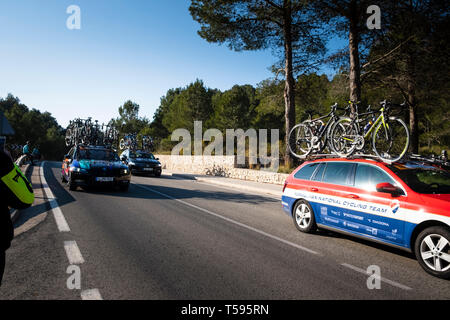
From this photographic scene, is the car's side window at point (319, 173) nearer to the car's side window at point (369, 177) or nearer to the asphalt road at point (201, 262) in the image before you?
the car's side window at point (369, 177)

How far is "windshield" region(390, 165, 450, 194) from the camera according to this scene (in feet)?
15.1

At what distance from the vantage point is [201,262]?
4.36 meters

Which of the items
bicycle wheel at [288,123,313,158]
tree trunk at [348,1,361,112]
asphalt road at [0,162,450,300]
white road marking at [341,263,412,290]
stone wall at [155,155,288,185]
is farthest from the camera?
stone wall at [155,155,288,185]

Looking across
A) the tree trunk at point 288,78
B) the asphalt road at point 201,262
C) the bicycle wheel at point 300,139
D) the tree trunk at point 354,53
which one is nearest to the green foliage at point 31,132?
the tree trunk at point 288,78

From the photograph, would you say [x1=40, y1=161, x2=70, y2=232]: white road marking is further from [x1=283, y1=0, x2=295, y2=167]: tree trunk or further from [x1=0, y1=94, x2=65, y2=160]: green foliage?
[x1=0, y1=94, x2=65, y2=160]: green foliage

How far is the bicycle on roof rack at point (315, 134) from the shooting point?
8.18 metres

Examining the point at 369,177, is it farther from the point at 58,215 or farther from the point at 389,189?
the point at 58,215

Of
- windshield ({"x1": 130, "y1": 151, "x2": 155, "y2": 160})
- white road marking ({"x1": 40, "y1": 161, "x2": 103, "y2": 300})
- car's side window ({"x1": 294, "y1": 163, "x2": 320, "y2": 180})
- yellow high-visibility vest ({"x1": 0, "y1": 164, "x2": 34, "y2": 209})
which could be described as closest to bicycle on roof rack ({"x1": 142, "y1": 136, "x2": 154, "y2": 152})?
Result: windshield ({"x1": 130, "y1": 151, "x2": 155, "y2": 160})

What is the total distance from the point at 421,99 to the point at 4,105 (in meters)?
112

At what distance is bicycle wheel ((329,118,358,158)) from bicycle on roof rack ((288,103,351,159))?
0.07m

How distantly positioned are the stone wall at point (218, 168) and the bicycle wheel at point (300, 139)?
6.13 m

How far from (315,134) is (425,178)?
4193mm
